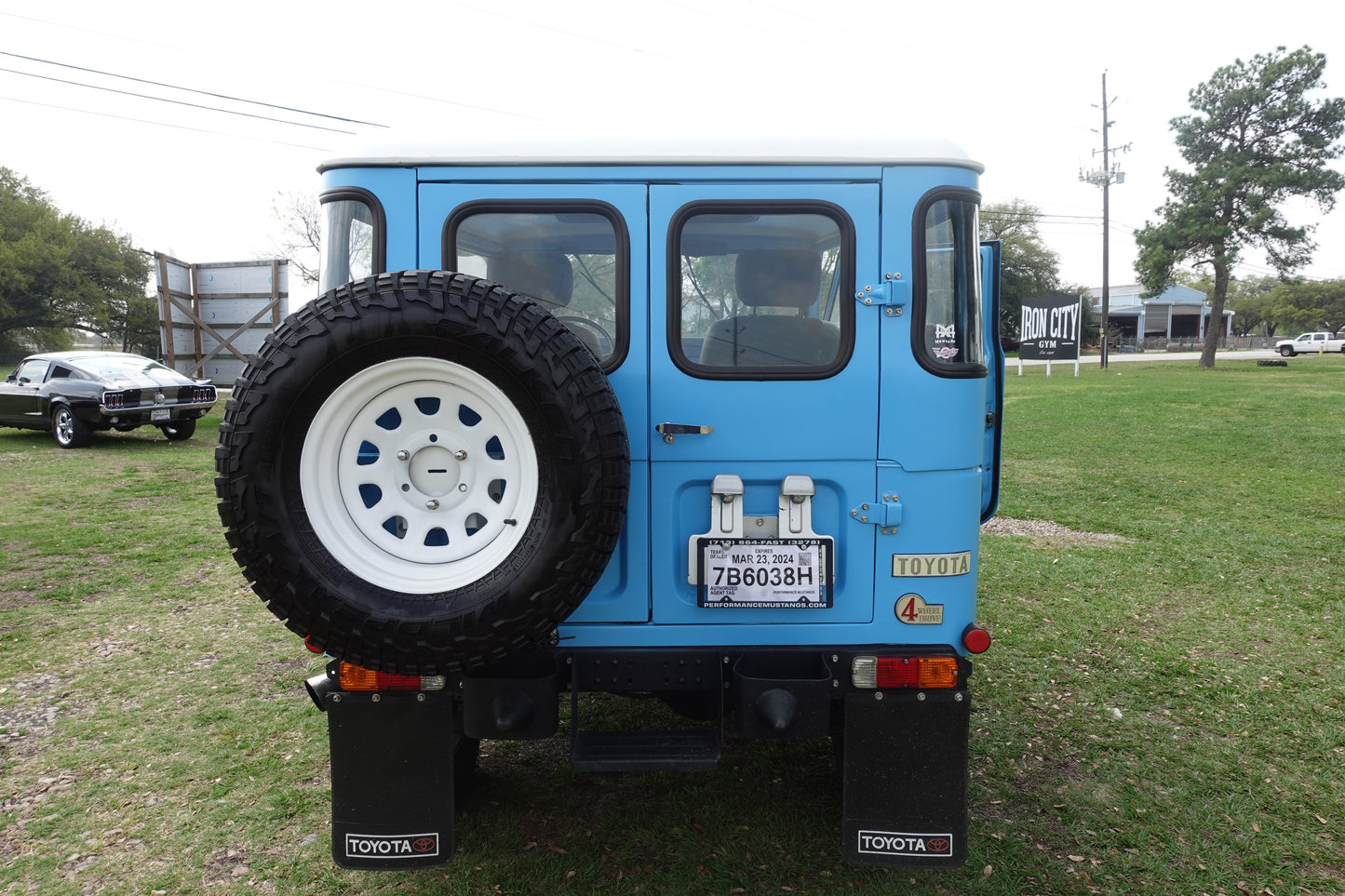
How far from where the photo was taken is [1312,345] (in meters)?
56.0

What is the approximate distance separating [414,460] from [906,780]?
1.88 metres

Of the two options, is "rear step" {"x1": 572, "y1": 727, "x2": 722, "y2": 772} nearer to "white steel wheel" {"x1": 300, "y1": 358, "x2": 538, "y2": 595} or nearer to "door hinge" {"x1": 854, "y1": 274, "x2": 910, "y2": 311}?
"white steel wheel" {"x1": 300, "y1": 358, "x2": 538, "y2": 595}

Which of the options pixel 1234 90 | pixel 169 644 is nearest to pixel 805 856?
pixel 169 644

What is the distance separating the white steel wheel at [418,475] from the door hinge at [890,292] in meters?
1.23

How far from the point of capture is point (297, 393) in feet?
7.77

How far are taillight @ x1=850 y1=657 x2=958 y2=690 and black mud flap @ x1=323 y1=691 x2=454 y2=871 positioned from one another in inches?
54.1

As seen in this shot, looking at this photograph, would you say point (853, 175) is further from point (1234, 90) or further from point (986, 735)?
point (1234, 90)

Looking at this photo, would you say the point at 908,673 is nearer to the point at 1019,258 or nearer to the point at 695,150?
the point at 695,150

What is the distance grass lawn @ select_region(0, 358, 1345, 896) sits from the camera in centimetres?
315

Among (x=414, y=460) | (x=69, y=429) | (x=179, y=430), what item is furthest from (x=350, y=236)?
(x=179, y=430)

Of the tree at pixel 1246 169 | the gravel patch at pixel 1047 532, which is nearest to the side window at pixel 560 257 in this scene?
the gravel patch at pixel 1047 532

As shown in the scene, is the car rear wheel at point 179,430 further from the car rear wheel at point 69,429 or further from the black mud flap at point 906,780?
the black mud flap at point 906,780

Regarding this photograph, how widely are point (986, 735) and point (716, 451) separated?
2.44 m

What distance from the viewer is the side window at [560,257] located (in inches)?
112
